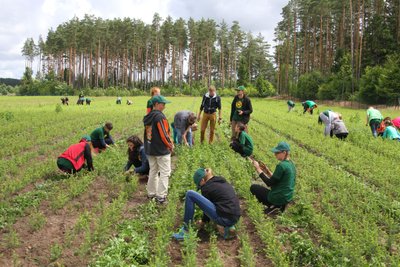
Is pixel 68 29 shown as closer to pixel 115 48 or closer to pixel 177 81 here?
pixel 115 48

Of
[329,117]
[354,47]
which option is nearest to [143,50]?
[354,47]

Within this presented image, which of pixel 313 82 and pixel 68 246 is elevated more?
pixel 313 82

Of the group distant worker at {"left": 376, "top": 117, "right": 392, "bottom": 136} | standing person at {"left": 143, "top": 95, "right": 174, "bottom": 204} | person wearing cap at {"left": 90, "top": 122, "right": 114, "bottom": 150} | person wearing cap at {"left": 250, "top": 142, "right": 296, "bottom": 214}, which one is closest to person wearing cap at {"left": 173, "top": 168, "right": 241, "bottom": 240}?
person wearing cap at {"left": 250, "top": 142, "right": 296, "bottom": 214}

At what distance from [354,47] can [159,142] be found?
45106 mm

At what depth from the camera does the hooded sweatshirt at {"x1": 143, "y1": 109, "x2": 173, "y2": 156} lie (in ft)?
21.2

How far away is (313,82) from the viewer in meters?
46.2

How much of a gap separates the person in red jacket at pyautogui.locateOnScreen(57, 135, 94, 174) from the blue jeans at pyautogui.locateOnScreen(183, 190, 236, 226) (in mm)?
3652

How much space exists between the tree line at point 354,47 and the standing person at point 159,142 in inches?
1186

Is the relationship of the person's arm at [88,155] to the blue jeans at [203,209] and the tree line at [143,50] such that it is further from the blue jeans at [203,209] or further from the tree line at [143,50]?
the tree line at [143,50]

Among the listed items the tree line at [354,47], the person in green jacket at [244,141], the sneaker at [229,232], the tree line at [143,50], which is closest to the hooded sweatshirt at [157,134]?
the sneaker at [229,232]

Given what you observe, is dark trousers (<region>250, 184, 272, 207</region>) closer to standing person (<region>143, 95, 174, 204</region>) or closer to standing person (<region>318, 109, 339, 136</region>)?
standing person (<region>143, 95, 174, 204</region>)

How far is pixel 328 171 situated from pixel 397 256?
4.28m

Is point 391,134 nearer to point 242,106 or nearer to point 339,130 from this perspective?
point 339,130

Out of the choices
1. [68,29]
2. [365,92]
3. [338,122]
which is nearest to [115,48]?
[68,29]
